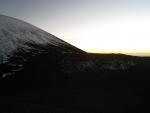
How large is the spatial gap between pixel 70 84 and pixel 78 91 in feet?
19.6

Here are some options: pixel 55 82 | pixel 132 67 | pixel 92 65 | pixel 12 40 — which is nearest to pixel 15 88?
pixel 55 82

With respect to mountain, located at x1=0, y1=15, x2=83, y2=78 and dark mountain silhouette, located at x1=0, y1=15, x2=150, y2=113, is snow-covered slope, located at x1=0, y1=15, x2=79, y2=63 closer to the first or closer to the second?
mountain, located at x1=0, y1=15, x2=83, y2=78

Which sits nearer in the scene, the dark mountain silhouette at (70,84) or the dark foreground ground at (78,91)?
the dark foreground ground at (78,91)

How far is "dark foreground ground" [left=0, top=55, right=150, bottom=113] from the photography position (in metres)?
31.2

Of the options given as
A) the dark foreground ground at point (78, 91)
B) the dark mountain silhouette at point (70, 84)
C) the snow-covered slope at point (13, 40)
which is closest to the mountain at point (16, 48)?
the snow-covered slope at point (13, 40)

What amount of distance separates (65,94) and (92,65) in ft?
73.9

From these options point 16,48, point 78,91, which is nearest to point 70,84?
point 78,91

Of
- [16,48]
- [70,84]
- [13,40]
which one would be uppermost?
[13,40]

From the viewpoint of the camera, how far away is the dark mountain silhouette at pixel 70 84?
32.1m

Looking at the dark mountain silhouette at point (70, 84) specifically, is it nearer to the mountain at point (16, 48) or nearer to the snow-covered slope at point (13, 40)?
the mountain at point (16, 48)

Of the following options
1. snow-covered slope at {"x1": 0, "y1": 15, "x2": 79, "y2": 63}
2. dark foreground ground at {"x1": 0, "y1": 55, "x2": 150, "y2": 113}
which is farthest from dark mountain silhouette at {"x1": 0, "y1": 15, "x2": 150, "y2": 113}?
snow-covered slope at {"x1": 0, "y1": 15, "x2": 79, "y2": 63}

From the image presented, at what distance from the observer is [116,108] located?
31.9 m

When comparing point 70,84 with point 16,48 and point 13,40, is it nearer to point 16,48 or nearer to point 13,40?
point 16,48

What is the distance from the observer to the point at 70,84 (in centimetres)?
4841
